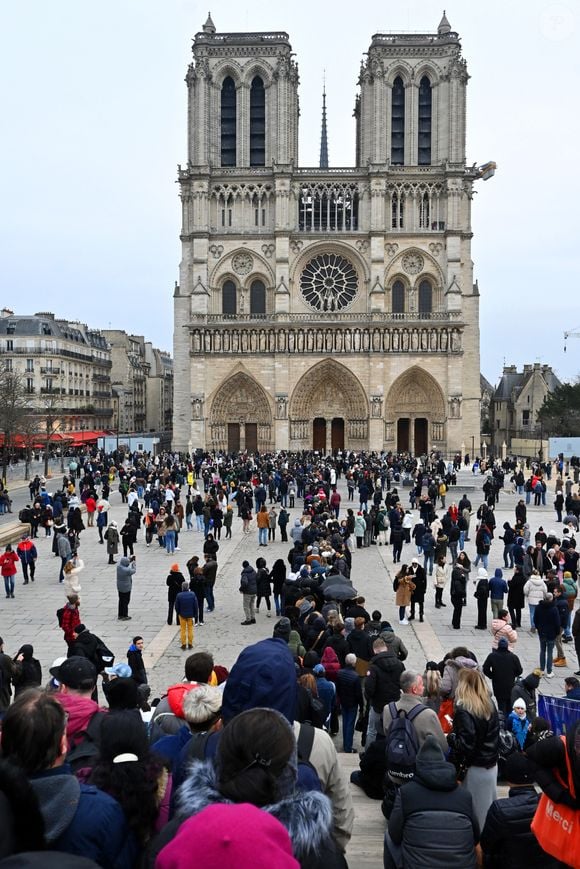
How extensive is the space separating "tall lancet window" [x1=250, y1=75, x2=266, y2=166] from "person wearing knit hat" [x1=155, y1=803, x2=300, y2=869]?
165ft

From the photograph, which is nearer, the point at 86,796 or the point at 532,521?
the point at 86,796

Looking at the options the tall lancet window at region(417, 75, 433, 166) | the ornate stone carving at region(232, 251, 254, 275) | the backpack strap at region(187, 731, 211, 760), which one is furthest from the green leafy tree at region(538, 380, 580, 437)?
the backpack strap at region(187, 731, 211, 760)

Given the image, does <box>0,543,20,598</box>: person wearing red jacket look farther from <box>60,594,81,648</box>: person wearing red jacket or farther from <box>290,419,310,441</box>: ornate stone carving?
<box>290,419,310,441</box>: ornate stone carving

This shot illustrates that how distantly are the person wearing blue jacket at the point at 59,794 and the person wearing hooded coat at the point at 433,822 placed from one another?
1.39 meters

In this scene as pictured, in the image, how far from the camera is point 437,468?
32812 millimetres

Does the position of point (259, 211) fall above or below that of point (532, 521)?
above

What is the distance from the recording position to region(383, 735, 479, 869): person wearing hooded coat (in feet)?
11.2

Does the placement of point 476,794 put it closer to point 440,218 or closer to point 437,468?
point 437,468

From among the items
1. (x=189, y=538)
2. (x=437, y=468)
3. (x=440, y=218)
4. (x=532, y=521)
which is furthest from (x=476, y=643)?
(x=440, y=218)

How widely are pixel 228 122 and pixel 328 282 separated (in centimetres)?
1237

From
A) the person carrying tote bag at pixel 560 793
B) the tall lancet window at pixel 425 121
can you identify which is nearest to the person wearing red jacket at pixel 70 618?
the person carrying tote bag at pixel 560 793

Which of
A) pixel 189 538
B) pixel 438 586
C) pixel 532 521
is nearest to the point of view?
pixel 438 586

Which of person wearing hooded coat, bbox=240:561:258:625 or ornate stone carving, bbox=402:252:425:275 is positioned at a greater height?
ornate stone carving, bbox=402:252:425:275

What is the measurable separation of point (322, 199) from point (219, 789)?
49584 millimetres
